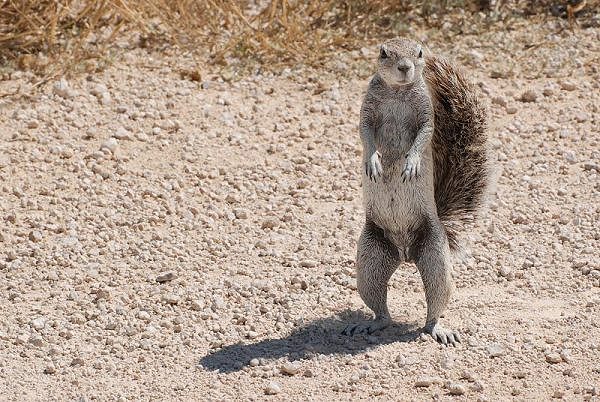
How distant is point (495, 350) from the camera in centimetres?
558

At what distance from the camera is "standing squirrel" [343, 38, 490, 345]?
5.52 metres

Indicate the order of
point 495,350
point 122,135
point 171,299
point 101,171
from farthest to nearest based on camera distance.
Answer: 1. point 122,135
2. point 101,171
3. point 171,299
4. point 495,350

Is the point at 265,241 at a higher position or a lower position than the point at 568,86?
lower

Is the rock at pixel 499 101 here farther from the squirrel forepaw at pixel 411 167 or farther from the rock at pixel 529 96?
the squirrel forepaw at pixel 411 167

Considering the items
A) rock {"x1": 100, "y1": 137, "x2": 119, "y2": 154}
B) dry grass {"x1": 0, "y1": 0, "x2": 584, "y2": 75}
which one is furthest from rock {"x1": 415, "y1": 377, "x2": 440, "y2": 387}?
dry grass {"x1": 0, "y1": 0, "x2": 584, "y2": 75}

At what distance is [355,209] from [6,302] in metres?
2.17

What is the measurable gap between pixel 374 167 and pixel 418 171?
20cm

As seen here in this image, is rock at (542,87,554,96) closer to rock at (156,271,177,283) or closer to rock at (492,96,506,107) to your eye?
rock at (492,96,506,107)

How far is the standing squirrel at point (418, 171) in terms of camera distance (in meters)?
5.52

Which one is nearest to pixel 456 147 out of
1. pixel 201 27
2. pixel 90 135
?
pixel 90 135

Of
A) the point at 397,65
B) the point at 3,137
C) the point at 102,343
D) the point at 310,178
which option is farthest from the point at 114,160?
the point at 397,65

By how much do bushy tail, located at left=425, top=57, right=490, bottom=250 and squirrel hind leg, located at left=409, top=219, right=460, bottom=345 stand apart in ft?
0.80

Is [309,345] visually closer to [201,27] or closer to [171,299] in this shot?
[171,299]

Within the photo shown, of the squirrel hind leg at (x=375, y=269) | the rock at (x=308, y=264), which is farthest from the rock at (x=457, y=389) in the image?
the rock at (x=308, y=264)
